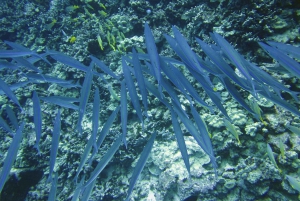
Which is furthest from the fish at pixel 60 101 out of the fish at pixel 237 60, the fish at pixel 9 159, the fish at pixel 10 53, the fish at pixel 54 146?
the fish at pixel 237 60

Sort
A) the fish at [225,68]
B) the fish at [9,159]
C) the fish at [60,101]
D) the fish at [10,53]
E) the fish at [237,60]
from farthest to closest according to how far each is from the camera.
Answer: the fish at [60,101]
the fish at [10,53]
the fish at [9,159]
the fish at [225,68]
the fish at [237,60]

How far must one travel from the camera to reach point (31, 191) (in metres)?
4.33

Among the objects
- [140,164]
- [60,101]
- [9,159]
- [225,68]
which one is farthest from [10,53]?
[225,68]

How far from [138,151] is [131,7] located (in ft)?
14.7

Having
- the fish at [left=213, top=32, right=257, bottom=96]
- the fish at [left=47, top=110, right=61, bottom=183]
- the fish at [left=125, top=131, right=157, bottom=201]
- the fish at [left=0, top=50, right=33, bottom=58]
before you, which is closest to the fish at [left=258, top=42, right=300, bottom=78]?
the fish at [left=213, top=32, right=257, bottom=96]

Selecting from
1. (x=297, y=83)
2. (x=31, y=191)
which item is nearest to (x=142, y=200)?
(x=31, y=191)

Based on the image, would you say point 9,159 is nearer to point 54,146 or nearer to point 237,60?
point 54,146

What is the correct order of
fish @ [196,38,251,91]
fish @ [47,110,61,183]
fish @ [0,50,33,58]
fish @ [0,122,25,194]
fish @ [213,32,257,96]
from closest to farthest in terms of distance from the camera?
fish @ [213,32,257,96] → fish @ [196,38,251,91] → fish @ [0,122,25,194] → fish @ [47,110,61,183] → fish @ [0,50,33,58]

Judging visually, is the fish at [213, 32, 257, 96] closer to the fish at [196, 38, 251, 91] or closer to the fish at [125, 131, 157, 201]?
the fish at [196, 38, 251, 91]

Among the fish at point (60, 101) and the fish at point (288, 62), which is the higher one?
the fish at point (60, 101)

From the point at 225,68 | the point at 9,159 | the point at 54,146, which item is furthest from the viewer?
the point at 54,146

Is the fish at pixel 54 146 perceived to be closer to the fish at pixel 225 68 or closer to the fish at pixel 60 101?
the fish at pixel 60 101

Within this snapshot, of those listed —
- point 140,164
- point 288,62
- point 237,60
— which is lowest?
point 140,164

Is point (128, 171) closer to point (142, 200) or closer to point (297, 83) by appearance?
point (142, 200)
